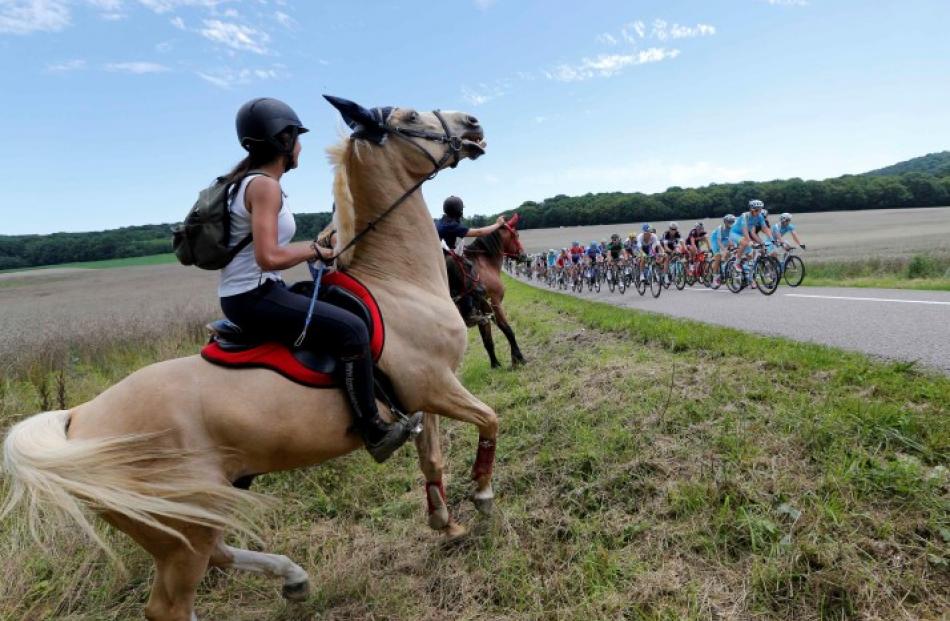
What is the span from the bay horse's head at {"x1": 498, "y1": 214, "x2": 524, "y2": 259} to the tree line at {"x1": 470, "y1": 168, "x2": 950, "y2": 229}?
235 ft

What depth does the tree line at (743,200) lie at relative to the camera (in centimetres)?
7625

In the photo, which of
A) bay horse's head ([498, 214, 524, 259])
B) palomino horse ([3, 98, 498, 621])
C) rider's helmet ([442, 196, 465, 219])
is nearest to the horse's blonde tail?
palomino horse ([3, 98, 498, 621])

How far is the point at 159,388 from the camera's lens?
2484mm

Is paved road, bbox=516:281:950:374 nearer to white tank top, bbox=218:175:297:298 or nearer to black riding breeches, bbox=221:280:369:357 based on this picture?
black riding breeches, bbox=221:280:369:357

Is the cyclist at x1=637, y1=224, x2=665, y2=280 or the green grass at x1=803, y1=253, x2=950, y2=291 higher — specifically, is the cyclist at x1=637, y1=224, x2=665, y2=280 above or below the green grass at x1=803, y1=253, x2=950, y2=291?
above

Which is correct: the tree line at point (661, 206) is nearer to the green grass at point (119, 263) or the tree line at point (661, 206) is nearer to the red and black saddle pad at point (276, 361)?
the green grass at point (119, 263)

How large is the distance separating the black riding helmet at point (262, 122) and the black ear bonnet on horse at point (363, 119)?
487mm

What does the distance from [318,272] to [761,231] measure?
1626 cm

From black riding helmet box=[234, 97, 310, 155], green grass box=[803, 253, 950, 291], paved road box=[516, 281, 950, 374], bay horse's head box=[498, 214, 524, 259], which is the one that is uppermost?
black riding helmet box=[234, 97, 310, 155]

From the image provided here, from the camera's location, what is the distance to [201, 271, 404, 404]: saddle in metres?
2.62

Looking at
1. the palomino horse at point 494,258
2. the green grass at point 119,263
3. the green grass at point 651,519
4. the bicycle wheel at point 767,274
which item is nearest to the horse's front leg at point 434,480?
the green grass at point 651,519

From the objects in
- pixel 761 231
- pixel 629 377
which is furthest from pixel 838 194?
pixel 629 377

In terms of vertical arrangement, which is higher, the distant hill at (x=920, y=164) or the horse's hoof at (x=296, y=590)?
the distant hill at (x=920, y=164)

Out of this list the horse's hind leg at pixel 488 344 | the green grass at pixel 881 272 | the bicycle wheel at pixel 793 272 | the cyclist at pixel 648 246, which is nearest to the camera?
the horse's hind leg at pixel 488 344
